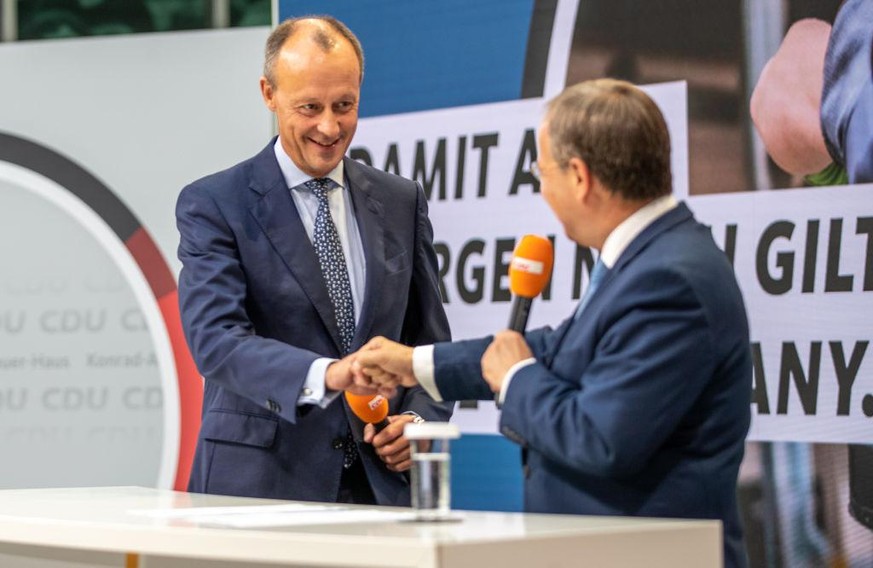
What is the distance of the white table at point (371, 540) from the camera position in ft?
5.75

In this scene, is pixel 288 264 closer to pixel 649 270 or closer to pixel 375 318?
pixel 375 318

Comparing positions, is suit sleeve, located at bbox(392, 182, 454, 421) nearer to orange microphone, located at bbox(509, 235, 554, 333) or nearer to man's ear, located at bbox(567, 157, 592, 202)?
orange microphone, located at bbox(509, 235, 554, 333)

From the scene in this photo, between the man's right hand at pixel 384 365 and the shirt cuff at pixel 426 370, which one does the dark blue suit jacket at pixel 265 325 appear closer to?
the man's right hand at pixel 384 365

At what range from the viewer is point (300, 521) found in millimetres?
2070

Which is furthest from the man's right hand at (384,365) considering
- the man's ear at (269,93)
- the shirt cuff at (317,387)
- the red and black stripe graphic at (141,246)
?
the red and black stripe graphic at (141,246)

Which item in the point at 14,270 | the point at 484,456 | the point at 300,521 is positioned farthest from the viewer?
the point at 14,270

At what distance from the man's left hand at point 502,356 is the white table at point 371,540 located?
0.24 m

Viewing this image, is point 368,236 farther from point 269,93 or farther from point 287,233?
point 269,93

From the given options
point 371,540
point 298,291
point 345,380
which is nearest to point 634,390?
point 371,540

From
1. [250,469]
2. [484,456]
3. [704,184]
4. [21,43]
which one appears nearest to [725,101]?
[704,184]

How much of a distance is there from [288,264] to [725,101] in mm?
1772

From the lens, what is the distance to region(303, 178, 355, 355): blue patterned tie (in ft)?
9.66

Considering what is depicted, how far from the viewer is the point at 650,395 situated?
207 centimetres

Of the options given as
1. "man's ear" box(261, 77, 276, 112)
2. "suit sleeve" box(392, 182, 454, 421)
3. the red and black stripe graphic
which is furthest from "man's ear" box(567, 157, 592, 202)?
the red and black stripe graphic
